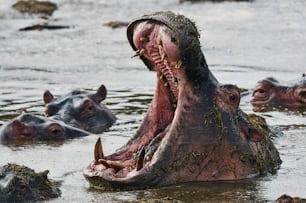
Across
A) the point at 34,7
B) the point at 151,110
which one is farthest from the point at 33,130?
the point at 34,7

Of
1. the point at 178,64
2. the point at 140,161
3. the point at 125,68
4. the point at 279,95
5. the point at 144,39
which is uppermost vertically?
the point at 144,39

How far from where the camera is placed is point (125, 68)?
15633 mm

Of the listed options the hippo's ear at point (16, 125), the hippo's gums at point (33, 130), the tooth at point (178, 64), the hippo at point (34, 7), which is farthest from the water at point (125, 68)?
the tooth at point (178, 64)

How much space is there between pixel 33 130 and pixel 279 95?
3.48 m

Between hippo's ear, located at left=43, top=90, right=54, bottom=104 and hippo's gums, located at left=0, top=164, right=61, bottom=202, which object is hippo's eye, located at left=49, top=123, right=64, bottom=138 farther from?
hippo's gums, located at left=0, top=164, right=61, bottom=202

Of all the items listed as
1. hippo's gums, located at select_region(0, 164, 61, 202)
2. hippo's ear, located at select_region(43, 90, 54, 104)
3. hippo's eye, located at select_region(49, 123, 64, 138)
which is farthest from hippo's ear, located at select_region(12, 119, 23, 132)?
hippo's gums, located at select_region(0, 164, 61, 202)

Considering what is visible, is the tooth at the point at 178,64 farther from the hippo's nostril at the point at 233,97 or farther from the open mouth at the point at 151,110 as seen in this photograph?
the hippo's nostril at the point at 233,97

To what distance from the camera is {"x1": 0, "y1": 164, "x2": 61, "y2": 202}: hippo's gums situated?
20.6 feet

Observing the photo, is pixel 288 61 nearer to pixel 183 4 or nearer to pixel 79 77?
pixel 79 77

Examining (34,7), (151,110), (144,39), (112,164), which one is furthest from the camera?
(34,7)

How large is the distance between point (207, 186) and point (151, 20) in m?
1.18

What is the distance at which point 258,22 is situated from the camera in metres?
22.4

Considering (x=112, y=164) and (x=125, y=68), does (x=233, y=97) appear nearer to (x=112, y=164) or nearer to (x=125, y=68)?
(x=112, y=164)

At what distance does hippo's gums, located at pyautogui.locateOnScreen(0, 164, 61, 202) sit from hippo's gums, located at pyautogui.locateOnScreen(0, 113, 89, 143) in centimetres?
279
